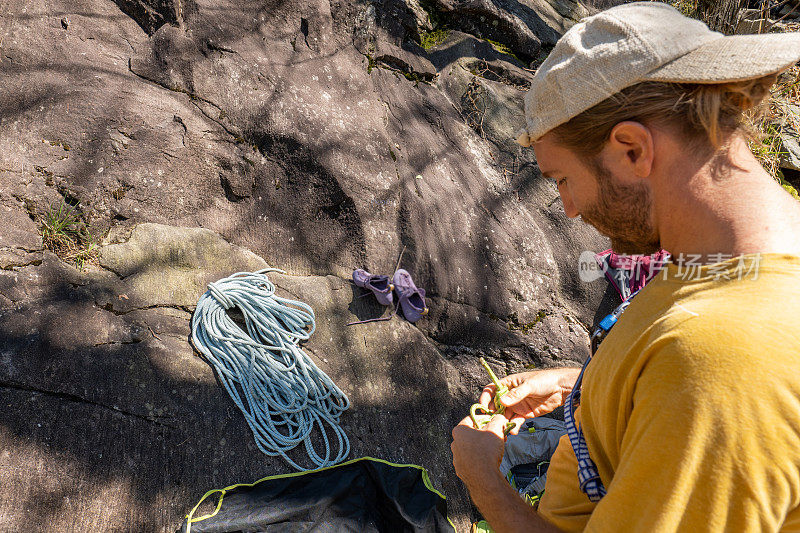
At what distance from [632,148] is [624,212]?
0.16 metres

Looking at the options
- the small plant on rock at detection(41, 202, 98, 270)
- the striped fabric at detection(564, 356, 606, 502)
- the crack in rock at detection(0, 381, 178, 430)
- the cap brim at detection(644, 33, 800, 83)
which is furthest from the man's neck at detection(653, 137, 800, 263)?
the small plant on rock at detection(41, 202, 98, 270)

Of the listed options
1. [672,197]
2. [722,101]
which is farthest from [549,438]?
[722,101]

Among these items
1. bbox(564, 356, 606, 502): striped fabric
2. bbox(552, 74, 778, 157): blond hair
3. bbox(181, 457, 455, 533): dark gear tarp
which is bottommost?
bbox(181, 457, 455, 533): dark gear tarp

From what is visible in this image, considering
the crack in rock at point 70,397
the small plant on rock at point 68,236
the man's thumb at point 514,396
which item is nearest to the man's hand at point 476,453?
the man's thumb at point 514,396

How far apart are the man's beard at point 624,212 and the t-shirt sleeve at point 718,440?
1.27ft

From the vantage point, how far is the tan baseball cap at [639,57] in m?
1.14

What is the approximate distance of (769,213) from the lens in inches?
42.8

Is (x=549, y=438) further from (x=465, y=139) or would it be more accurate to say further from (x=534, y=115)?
(x=465, y=139)

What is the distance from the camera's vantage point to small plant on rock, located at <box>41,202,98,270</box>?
257cm

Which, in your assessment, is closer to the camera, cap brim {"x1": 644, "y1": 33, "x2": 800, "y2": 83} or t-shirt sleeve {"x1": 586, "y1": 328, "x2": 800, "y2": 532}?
t-shirt sleeve {"x1": 586, "y1": 328, "x2": 800, "y2": 532}

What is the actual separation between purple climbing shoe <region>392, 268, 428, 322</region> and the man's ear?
1910 mm

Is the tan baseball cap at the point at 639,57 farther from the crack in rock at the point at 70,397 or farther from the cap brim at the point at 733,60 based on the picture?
the crack in rock at the point at 70,397

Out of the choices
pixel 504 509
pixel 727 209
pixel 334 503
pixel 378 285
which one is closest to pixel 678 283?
pixel 727 209

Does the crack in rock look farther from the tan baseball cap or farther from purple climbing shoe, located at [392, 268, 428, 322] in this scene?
the tan baseball cap
